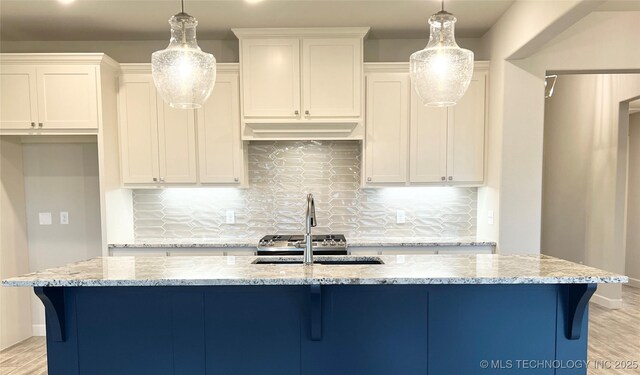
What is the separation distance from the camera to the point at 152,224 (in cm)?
366

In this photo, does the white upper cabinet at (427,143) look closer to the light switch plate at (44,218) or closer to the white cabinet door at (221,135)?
the white cabinet door at (221,135)

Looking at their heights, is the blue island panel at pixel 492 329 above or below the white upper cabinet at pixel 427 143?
below

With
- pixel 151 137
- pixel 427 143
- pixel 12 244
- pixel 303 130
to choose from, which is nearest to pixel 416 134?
pixel 427 143

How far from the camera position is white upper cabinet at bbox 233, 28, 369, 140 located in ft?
10.4

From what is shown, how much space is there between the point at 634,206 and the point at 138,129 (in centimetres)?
669

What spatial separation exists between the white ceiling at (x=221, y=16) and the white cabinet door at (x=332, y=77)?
204mm

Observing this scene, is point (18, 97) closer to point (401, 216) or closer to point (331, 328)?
point (331, 328)

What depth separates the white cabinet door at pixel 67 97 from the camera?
3047 mm

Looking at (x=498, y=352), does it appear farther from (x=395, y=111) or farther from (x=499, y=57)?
(x=499, y=57)

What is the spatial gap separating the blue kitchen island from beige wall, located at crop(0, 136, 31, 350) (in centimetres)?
214

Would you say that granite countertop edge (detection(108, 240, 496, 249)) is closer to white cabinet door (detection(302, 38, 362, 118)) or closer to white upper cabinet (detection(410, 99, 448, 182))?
white upper cabinet (detection(410, 99, 448, 182))

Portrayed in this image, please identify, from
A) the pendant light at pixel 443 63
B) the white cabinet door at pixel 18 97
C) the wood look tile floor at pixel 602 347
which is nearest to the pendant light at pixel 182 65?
the pendant light at pixel 443 63

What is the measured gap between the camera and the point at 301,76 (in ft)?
10.4

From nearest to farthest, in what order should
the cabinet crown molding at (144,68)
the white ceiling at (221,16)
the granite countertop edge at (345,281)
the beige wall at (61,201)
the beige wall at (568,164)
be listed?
the granite countertop edge at (345,281) → the white ceiling at (221,16) → the cabinet crown molding at (144,68) → the beige wall at (61,201) → the beige wall at (568,164)
